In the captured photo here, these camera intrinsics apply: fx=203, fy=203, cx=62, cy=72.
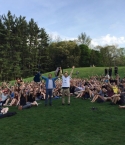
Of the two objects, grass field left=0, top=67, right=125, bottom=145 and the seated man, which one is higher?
the seated man

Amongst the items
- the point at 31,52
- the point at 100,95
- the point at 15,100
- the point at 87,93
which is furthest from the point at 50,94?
the point at 31,52

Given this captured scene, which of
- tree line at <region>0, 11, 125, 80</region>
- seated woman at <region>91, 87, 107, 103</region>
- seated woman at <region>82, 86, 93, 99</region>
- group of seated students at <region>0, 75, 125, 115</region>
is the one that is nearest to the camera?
group of seated students at <region>0, 75, 125, 115</region>

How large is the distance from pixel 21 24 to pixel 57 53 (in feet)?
37.4

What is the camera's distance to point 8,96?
1203 centimetres

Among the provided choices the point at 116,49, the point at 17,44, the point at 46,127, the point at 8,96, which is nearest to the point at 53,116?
the point at 46,127

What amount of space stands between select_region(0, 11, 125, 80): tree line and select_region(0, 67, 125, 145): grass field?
123ft

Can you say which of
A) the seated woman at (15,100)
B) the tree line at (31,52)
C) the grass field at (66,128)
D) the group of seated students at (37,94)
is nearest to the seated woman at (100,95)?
the group of seated students at (37,94)

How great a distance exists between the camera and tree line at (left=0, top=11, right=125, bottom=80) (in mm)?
45719

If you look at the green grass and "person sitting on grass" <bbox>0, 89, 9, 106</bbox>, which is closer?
the green grass

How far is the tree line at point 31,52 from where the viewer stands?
4572 centimetres

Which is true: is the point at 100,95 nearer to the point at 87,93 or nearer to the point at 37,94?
the point at 87,93

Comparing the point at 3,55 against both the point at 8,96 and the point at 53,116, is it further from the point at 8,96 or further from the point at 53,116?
the point at 53,116

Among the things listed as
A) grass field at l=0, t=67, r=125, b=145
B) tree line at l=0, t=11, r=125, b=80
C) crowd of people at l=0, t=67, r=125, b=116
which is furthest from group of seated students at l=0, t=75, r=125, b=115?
tree line at l=0, t=11, r=125, b=80

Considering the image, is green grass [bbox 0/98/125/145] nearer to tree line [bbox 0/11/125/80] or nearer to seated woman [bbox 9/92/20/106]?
seated woman [bbox 9/92/20/106]
